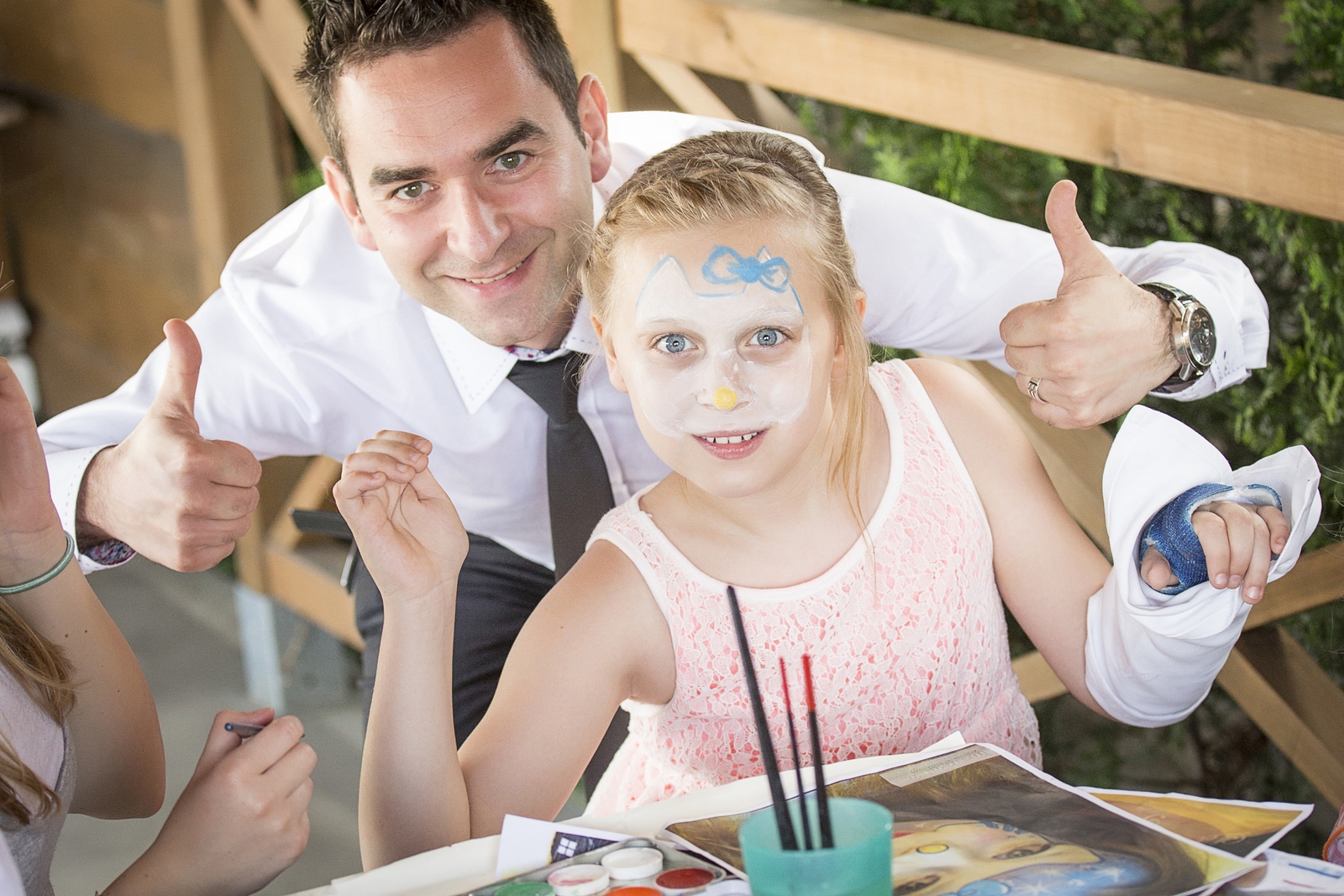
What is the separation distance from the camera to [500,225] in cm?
124

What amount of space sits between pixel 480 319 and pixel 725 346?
0.34m

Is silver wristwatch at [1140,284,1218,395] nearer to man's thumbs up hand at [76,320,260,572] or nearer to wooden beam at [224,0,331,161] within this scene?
man's thumbs up hand at [76,320,260,572]

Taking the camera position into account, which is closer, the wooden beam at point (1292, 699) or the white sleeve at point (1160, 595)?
the white sleeve at point (1160, 595)

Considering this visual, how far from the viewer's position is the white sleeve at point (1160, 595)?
107 cm

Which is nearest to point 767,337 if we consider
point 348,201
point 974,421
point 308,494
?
point 974,421

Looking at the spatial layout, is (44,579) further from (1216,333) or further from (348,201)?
(1216,333)

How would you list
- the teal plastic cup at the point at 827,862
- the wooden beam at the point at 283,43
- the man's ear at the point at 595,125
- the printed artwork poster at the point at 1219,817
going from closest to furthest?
1. the teal plastic cup at the point at 827,862
2. the printed artwork poster at the point at 1219,817
3. the man's ear at the point at 595,125
4. the wooden beam at the point at 283,43

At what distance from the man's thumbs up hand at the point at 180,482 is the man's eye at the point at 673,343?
426 millimetres

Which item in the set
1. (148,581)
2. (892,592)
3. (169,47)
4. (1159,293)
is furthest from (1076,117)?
(148,581)

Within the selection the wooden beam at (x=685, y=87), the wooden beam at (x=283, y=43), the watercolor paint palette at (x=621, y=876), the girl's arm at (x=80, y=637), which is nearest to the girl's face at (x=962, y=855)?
the watercolor paint palette at (x=621, y=876)

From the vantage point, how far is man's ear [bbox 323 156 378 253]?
50.4 inches

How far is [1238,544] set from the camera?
3.38ft

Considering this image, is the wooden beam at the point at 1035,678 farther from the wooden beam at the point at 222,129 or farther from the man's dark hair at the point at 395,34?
the wooden beam at the point at 222,129

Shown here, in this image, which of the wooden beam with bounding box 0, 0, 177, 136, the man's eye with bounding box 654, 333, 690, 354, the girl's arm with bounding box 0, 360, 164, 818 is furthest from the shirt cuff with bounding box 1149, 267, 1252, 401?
the wooden beam with bounding box 0, 0, 177, 136
